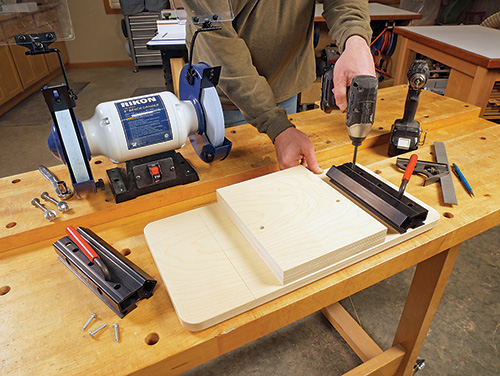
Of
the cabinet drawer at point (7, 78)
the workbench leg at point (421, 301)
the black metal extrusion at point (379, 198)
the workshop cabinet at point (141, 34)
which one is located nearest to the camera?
the black metal extrusion at point (379, 198)

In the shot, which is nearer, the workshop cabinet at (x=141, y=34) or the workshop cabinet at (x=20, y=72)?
the workshop cabinet at (x=20, y=72)

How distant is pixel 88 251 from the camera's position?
0.69 m

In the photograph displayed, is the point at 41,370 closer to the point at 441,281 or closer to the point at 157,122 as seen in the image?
the point at 157,122

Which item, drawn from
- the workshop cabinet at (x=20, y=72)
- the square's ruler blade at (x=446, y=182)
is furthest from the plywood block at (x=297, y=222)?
the workshop cabinet at (x=20, y=72)

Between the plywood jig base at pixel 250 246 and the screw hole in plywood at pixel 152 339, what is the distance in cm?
Answer: 5

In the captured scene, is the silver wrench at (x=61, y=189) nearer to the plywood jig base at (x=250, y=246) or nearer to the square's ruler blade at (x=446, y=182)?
the plywood jig base at (x=250, y=246)

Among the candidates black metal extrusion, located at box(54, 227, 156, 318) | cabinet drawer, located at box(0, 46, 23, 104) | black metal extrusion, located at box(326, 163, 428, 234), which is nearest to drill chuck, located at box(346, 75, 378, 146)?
black metal extrusion, located at box(326, 163, 428, 234)

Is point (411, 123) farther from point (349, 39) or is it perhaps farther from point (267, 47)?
point (267, 47)

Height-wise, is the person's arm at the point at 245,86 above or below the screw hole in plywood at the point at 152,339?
above

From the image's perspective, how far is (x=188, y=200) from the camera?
0.95m

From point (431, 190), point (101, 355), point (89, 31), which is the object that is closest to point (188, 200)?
point (101, 355)

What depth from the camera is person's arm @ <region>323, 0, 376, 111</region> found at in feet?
3.40

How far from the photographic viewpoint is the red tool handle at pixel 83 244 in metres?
0.68

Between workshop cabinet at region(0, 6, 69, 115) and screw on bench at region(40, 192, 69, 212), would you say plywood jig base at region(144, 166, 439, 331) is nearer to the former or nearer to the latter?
screw on bench at region(40, 192, 69, 212)
